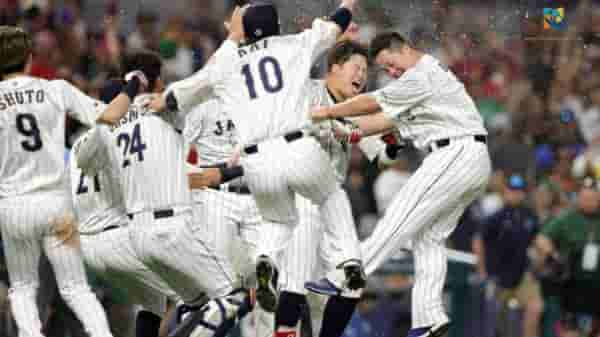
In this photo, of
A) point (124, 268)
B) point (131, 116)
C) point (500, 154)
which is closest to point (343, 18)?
point (131, 116)

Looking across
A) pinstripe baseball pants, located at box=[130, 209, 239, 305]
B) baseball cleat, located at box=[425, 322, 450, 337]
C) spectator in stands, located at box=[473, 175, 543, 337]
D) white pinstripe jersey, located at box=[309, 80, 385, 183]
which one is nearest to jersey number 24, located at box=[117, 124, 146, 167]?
pinstripe baseball pants, located at box=[130, 209, 239, 305]

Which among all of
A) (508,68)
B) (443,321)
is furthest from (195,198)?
(508,68)

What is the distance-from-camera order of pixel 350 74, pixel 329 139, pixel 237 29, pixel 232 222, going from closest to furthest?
1. pixel 237 29
2. pixel 329 139
3. pixel 350 74
4. pixel 232 222

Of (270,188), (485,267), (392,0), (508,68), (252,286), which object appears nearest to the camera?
(270,188)

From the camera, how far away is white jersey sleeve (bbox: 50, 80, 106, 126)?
8.83 m

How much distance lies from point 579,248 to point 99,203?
5695mm

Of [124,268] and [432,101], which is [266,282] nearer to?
[124,268]

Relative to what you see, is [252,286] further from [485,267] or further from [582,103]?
[582,103]

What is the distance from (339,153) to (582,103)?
7.52m

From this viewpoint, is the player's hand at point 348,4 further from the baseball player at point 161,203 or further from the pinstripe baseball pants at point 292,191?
the baseball player at point 161,203

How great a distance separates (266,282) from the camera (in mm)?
8227

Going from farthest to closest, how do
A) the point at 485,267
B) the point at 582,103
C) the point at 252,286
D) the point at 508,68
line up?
the point at 582,103, the point at 508,68, the point at 485,267, the point at 252,286

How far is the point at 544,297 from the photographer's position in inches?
534

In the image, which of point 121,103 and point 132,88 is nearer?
point 121,103
